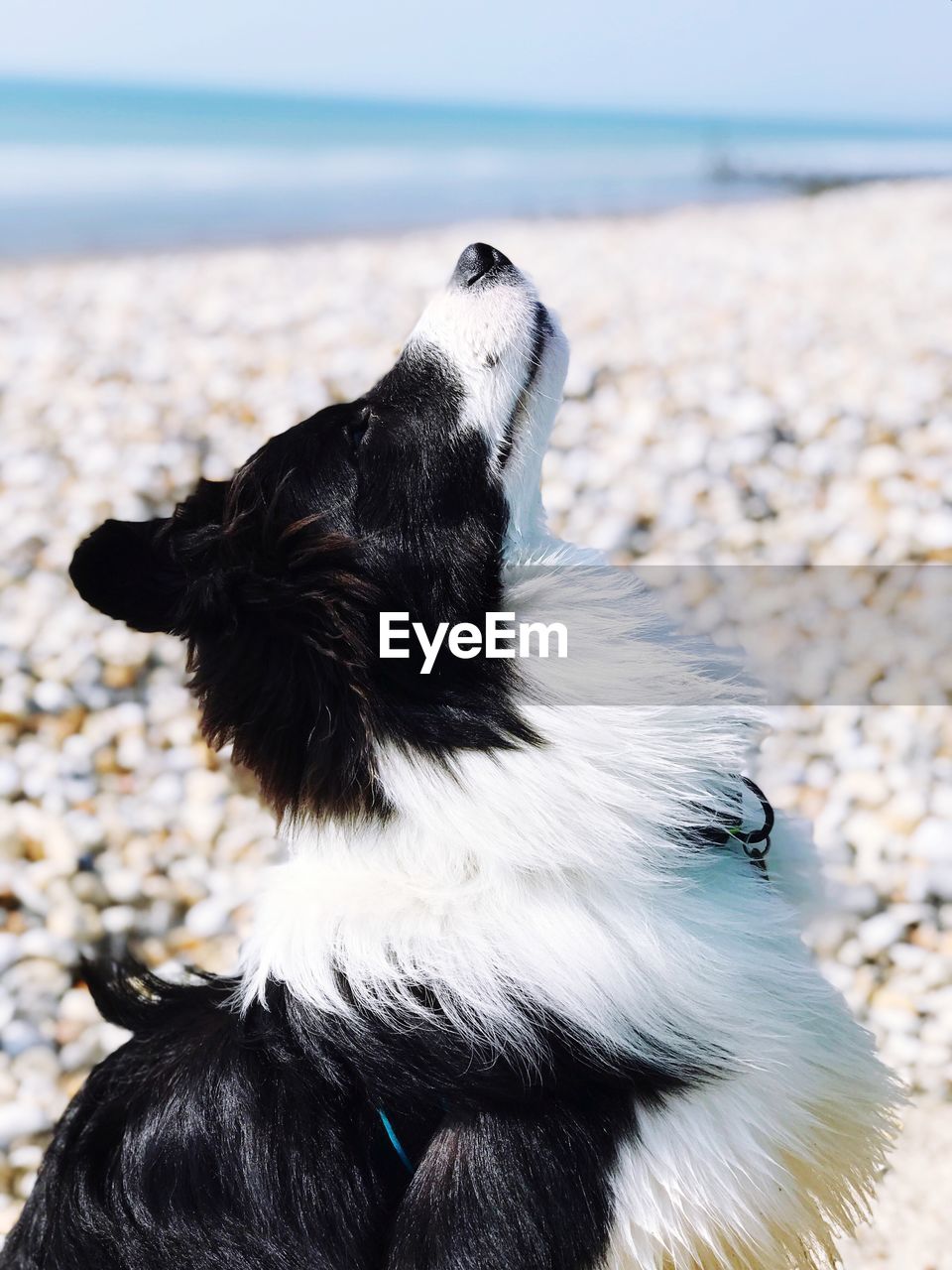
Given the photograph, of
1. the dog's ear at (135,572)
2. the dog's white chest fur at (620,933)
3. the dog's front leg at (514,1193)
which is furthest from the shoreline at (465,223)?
the dog's front leg at (514,1193)

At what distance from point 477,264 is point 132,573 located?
0.97m

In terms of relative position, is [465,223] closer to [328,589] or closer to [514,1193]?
[328,589]

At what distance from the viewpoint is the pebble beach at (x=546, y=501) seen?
3.28m

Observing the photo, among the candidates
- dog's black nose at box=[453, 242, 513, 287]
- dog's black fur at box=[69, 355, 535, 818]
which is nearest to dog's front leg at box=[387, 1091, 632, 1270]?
dog's black fur at box=[69, 355, 535, 818]

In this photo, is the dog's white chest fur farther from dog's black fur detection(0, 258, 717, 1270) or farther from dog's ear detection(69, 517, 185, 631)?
dog's ear detection(69, 517, 185, 631)

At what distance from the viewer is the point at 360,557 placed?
7.06ft

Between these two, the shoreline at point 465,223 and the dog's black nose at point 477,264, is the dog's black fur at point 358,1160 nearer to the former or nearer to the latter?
the dog's black nose at point 477,264

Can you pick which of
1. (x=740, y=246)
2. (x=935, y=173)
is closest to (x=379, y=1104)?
(x=740, y=246)

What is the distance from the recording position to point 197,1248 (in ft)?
6.33

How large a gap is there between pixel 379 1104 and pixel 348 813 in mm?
492

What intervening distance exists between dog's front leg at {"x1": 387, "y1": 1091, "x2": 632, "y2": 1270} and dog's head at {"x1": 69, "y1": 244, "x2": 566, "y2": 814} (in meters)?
0.58

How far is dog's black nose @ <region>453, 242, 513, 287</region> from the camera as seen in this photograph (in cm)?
236

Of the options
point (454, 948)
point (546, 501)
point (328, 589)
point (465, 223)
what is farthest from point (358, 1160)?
point (465, 223)

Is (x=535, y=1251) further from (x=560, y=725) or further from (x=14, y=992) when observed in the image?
(x=14, y=992)
